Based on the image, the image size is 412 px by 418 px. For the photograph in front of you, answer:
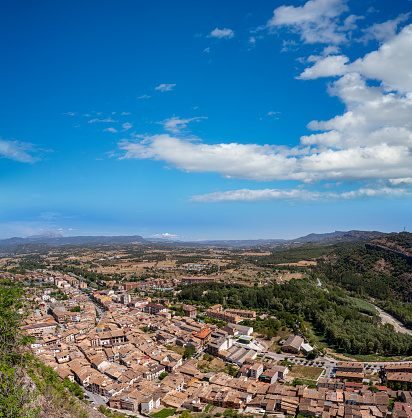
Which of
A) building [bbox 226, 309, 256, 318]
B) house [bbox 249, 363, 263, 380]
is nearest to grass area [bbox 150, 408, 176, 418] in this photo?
house [bbox 249, 363, 263, 380]

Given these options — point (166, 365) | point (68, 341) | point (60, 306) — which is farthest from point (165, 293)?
point (166, 365)

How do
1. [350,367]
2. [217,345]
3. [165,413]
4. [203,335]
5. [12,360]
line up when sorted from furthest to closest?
[203,335]
[217,345]
[350,367]
[165,413]
[12,360]

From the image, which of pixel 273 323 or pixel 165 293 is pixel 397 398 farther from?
pixel 165 293

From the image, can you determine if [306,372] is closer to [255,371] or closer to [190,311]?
[255,371]

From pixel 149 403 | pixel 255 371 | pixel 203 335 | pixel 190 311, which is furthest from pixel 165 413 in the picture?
pixel 190 311

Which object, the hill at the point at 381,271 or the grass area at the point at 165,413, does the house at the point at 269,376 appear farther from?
the hill at the point at 381,271

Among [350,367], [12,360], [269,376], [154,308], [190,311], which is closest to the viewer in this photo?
[12,360]

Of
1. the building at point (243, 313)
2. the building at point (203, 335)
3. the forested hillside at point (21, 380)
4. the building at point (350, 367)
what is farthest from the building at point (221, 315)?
the forested hillside at point (21, 380)

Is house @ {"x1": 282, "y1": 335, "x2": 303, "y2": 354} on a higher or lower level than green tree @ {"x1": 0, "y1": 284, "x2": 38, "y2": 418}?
lower

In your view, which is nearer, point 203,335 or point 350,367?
point 350,367

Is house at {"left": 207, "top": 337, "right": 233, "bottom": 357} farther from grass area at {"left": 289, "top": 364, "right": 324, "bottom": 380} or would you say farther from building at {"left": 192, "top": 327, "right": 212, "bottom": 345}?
grass area at {"left": 289, "top": 364, "right": 324, "bottom": 380}
